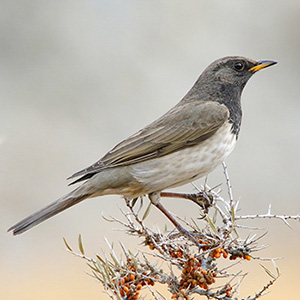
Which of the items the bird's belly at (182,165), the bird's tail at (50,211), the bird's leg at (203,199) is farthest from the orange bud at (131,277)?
the bird's belly at (182,165)

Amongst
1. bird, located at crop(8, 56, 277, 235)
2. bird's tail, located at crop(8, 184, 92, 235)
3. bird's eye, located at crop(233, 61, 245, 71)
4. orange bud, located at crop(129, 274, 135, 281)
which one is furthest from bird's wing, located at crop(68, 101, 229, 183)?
orange bud, located at crop(129, 274, 135, 281)

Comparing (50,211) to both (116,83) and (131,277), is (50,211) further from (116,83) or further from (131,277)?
(116,83)

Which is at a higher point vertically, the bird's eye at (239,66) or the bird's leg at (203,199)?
the bird's eye at (239,66)

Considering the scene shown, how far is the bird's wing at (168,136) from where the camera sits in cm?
469

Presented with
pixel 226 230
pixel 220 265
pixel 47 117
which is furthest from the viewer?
pixel 47 117

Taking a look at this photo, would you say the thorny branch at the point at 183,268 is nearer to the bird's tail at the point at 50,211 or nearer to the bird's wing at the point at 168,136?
the bird's tail at the point at 50,211

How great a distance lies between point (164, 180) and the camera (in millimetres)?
4566

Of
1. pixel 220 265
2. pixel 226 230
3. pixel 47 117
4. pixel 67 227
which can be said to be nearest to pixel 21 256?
pixel 67 227

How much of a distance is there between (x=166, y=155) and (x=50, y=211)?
99cm

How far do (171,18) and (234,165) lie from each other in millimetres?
4869

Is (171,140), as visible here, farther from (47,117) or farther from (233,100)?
(47,117)

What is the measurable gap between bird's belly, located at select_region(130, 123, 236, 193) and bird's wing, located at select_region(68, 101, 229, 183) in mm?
61

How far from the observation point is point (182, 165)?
15.0ft

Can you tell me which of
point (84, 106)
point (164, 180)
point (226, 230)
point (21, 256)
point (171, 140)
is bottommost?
point (226, 230)
